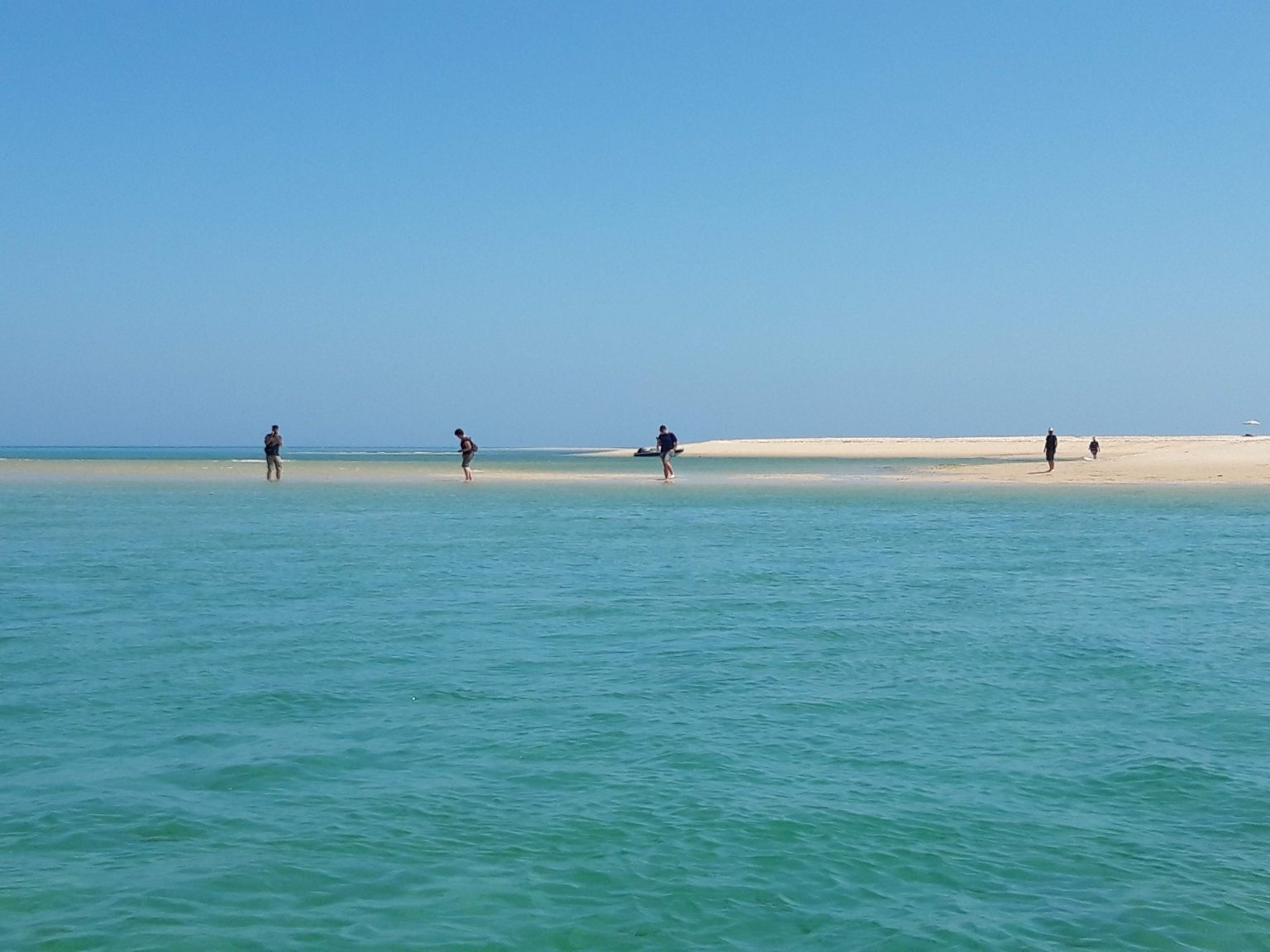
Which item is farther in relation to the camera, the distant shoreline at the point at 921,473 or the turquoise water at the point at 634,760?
the distant shoreline at the point at 921,473

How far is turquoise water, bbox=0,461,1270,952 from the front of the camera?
629 centimetres

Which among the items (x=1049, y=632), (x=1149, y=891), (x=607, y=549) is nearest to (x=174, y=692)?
(x=1149, y=891)

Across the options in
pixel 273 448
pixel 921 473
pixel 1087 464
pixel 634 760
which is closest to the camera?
pixel 634 760

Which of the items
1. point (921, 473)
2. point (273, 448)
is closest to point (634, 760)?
point (273, 448)

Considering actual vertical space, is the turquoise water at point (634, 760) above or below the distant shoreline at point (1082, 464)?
below

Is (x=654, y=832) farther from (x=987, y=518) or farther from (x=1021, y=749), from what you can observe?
(x=987, y=518)

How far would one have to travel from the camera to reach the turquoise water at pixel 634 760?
20.6 feet

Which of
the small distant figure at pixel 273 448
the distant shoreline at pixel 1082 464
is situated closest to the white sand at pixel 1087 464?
the distant shoreline at pixel 1082 464

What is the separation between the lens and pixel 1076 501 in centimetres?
3953

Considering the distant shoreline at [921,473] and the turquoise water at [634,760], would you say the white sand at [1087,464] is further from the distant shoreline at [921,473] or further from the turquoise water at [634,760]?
the turquoise water at [634,760]

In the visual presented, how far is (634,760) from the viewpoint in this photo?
8.84 meters

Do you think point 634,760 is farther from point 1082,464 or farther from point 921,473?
point 1082,464

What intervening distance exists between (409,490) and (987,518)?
25.3m

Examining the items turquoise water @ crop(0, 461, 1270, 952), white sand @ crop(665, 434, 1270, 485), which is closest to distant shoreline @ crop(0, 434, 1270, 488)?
white sand @ crop(665, 434, 1270, 485)
